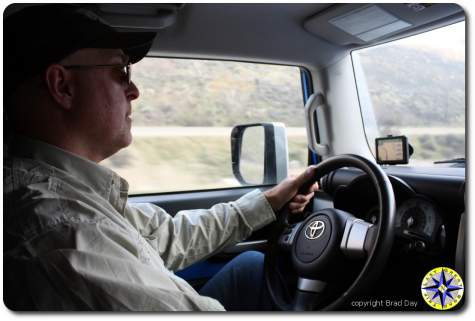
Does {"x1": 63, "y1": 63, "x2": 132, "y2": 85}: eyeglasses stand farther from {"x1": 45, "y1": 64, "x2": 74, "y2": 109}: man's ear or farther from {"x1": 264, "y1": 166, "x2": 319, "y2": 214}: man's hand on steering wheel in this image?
{"x1": 264, "y1": 166, "x2": 319, "y2": 214}: man's hand on steering wheel

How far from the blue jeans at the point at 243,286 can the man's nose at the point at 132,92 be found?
63 centimetres

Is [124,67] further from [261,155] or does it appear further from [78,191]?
[261,155]

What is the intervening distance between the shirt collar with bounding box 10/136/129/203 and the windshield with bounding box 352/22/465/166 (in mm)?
965

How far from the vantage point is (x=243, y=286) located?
1373 millimetres

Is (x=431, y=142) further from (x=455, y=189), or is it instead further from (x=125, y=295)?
(x=125, y=295)

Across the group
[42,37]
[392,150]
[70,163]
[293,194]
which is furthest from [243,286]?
[42,37]

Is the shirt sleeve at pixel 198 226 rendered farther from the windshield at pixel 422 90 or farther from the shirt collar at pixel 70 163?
the windshield at pixel 422 90

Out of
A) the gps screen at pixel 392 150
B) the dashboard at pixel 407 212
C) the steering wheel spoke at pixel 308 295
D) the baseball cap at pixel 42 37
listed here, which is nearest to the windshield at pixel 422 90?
the gps screen at pixel 392 150

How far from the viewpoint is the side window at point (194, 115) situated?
4.96ft

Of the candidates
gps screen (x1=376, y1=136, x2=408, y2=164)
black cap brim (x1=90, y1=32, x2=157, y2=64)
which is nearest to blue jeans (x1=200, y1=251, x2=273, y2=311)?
gps screen (x1=376, y1=136, x2=408, y2=164)

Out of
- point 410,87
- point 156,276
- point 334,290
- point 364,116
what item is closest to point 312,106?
point 364,116

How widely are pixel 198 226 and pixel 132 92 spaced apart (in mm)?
502

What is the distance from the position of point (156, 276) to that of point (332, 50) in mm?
1296

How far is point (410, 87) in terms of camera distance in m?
1.56
